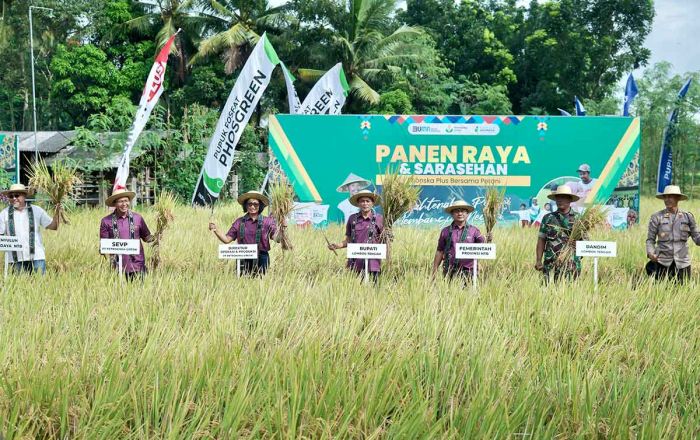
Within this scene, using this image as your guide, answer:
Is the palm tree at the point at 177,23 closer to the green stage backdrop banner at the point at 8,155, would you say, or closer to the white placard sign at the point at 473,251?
the green stage backdrop banner at the point at 8,155

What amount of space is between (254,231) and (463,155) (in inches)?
273

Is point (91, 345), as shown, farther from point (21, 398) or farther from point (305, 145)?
point (305, 145)

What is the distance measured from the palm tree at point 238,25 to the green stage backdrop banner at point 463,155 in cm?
1526

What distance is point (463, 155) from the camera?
40.0 feet

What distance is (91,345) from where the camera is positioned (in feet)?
10.8

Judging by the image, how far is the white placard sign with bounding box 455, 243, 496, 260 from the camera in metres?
5.55

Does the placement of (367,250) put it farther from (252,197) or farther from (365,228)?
(252,197)

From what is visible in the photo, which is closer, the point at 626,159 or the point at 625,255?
the point at 625,255

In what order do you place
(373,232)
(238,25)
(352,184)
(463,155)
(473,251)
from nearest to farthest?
(473,251) < (373,232) < (463,155) < (352,184) < (238,25)

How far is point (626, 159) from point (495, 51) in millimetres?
21898

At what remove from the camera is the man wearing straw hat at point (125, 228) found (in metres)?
5.83

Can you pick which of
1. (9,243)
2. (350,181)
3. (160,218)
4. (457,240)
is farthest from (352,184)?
(9,243)

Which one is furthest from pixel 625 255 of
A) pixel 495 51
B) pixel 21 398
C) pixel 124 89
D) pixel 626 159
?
pixel 495 51

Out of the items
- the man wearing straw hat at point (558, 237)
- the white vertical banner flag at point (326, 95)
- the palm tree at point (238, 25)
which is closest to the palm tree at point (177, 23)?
the palm tree at point (238, 25)
